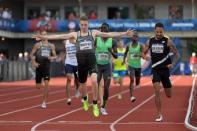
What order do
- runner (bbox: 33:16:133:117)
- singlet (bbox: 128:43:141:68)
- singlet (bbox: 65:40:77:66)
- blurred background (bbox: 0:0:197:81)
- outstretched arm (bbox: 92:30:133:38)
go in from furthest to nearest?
Answer: blurred background (bbox: 0:0:197:81) → singlet (bbox: 128:43:141:68) → singlet (bbox: 65:40:77:66) → runner (bbox: 33:16:133:117) → outstretched arm (bbox: 92:30:133:38)

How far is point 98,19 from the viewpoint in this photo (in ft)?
208

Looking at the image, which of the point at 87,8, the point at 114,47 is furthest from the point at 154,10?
the point at 114,47

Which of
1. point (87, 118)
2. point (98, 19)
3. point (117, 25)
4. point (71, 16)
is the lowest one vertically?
point (87, 118)

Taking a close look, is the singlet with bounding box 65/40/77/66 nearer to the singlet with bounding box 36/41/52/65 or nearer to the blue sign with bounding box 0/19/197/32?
the singlet with bounding box 36/41/52/65

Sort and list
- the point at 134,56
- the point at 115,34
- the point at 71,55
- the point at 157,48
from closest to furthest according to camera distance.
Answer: the point at 115,34, the point at 157,48, the point at 71,55, the point at 134,56

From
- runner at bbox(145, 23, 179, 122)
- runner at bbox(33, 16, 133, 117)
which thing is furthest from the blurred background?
runner at bbox(145, 23, 179, 122)

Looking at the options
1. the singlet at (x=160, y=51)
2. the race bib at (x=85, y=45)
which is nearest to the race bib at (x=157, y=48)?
the singlet at (x=160, y=51)

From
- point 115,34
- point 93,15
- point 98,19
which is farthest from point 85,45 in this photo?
point 98,19

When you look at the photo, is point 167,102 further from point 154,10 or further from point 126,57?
point 154,10

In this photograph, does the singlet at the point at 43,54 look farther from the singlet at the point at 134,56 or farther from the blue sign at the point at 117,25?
the blue sign at the point at 117,25

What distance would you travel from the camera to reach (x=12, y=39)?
62000 millimetres

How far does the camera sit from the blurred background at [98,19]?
59406 millimetres

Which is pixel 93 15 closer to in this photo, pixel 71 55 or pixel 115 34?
pixel 71 55

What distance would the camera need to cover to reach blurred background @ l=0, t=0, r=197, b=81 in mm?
59406
